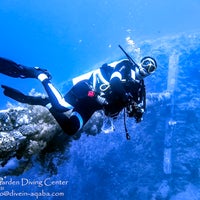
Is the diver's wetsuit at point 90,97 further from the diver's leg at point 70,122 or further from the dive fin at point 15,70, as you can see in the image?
the dive fin at point 15,70

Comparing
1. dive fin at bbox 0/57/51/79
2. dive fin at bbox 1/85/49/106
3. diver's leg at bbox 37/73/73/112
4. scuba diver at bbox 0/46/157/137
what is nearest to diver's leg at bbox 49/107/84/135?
scuba diver at bbox 0/46/157/137

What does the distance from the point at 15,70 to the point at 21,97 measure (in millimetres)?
475

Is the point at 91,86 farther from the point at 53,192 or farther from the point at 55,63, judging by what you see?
the point at 55,63

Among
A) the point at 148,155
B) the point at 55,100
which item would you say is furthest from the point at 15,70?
the point at 148,155

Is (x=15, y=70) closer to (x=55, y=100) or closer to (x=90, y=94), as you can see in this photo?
(x=55, y=100)

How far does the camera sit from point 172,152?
424 inches

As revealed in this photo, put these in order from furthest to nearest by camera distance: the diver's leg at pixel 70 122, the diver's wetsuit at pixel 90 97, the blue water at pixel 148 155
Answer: the blue water at pixel 148 155 < the diver's leg at pixel 70 122 < the diver's wetsuit at pixel 90 97

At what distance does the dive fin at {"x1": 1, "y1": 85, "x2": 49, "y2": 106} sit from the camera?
14.8 feet

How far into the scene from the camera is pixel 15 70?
462cm

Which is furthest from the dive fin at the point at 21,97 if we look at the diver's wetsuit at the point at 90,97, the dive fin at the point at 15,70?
the dive fin at the point at 15,70

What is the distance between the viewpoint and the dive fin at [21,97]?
4.50 metres

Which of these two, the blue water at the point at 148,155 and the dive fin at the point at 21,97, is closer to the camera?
the dive fin at the point at 21,97

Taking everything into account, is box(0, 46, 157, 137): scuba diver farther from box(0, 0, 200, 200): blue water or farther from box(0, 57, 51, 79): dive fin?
box(0, 0, 200, 200): blue water

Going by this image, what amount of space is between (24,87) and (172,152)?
A: 44.0 m
